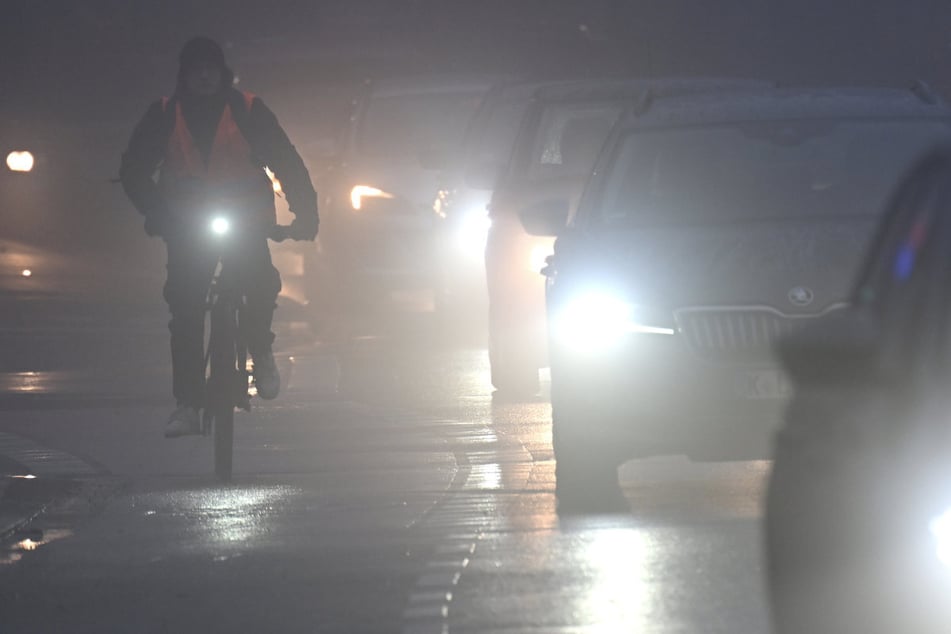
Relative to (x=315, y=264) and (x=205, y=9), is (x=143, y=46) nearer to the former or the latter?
(x=205, y=9)

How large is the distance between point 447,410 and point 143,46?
19.6 m

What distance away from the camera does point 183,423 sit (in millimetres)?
10914

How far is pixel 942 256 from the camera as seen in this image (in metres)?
5.09

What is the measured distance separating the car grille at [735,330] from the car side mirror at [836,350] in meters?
3.39

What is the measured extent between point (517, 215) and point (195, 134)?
10.4 ft

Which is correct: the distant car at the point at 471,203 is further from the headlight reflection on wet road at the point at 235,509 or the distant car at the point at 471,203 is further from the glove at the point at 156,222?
the headlight reflection on wet road at the point at 235,509

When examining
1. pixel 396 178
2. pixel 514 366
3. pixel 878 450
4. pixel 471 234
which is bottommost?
pixel 878 450

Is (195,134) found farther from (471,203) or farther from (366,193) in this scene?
(366,193)

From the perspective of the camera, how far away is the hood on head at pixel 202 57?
35.5 ft

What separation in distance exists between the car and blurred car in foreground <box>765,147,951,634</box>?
821cm

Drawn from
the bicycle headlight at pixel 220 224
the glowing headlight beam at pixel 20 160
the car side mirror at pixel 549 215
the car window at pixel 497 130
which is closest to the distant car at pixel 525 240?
the car window at pixel 497 130

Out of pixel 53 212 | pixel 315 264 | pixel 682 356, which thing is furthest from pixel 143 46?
pixel 682 356

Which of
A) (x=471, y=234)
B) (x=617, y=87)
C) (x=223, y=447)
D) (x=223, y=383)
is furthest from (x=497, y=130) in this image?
(x=223, y=447)

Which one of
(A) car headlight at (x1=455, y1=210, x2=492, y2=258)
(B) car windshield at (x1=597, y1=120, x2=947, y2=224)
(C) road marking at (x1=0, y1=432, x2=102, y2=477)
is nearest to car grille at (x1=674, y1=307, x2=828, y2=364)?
(B) car windshield at (x1=597, y1=120, x2=947, y2=224)
